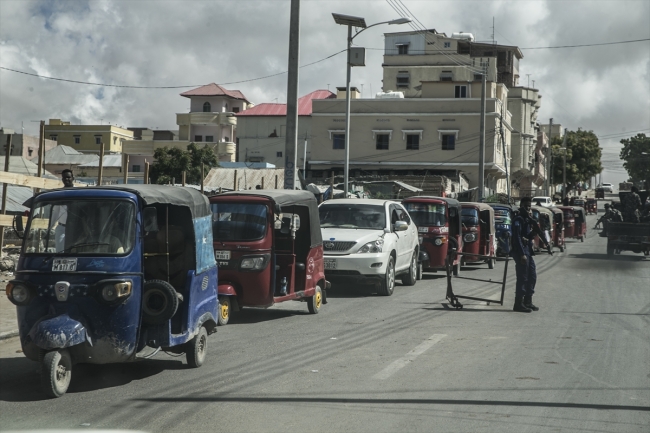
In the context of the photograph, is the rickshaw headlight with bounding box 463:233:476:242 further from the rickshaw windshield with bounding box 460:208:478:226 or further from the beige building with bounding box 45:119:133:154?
the beige building with bounding box 45:119:133:154

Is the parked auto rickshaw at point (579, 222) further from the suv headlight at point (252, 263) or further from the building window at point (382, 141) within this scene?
the suv headlight at point (252, 263)

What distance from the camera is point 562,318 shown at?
43.7 ft

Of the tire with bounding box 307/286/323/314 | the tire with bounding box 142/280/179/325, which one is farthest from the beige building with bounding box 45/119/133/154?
the tire with bounding box 142/280/179/325

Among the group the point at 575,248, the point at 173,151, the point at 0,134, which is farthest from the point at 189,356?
the point at 173,151

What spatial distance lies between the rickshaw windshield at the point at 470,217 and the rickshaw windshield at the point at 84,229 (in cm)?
1870

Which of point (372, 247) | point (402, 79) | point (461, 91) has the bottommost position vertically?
point (372, 247)

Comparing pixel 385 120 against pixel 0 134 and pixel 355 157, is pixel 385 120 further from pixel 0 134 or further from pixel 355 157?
pixel 0 134

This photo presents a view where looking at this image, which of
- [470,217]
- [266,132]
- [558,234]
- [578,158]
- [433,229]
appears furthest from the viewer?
[578,158]

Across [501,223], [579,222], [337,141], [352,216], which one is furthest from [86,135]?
[352,216]

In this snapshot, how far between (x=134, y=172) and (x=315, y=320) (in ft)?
236

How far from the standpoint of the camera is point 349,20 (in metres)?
26.8

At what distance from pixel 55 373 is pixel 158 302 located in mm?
1247

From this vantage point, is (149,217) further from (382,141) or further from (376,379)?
(382,141)

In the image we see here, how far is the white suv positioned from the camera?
15.8 meters
